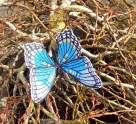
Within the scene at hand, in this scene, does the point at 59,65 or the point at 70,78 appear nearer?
the point at 59,65

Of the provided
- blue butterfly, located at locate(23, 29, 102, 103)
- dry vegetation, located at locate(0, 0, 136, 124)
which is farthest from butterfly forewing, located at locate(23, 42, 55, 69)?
dry vegetation, located at locate(0, 0, 136, 124)

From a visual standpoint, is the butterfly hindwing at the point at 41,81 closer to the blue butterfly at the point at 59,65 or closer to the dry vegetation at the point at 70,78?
the blue butterfly at the point at 59,65

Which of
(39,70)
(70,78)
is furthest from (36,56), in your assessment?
(70,78)

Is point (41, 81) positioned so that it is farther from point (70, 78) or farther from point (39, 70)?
point (70, 78)

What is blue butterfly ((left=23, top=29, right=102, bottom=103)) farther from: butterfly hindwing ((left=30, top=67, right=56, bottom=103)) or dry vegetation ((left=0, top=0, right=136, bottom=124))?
dry vegetation ((left=0, top=0, right=136, bottom=124))

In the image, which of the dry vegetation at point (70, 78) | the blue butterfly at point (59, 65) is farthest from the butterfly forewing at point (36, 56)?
the dry vegetation at point (70, 78)
